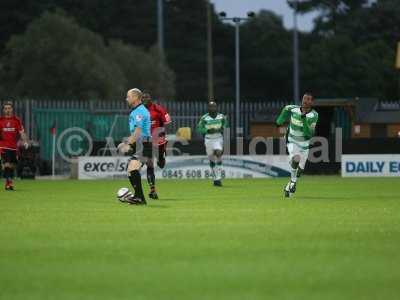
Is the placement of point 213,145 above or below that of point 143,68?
below

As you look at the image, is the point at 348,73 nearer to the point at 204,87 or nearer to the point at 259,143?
the point at 204,87

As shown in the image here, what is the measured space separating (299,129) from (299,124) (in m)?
0.11

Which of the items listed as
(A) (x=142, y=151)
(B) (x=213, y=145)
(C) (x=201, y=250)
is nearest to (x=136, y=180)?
(A) (x=142, y=151)

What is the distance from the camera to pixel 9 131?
30.5 metres

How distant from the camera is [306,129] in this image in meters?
25.4

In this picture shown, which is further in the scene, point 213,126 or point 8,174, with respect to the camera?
point 213,126

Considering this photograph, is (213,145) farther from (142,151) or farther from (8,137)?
(142,151)

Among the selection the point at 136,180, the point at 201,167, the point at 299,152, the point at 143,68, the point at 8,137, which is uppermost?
the point at 143,68

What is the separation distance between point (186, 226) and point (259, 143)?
2547 cm

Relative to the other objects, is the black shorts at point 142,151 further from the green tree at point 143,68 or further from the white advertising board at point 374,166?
the green tree at point 143,68

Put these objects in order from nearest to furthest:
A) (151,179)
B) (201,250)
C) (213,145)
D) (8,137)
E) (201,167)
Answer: (201,250)
(151,179)
(8,137)
(213,145)
(201,167)

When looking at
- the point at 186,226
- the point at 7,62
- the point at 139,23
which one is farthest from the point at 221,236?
the point at 139,23

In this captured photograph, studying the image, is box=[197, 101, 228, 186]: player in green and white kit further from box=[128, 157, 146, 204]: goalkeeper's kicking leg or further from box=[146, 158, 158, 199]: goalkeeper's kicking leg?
box=[128, 157, 146, 204]: goalkeeper's kicking leg

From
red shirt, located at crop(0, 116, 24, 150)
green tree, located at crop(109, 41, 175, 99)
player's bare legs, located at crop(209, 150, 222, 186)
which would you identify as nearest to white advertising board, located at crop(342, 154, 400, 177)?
player's bare legs, located at crop(209, 150, 222, 186)
